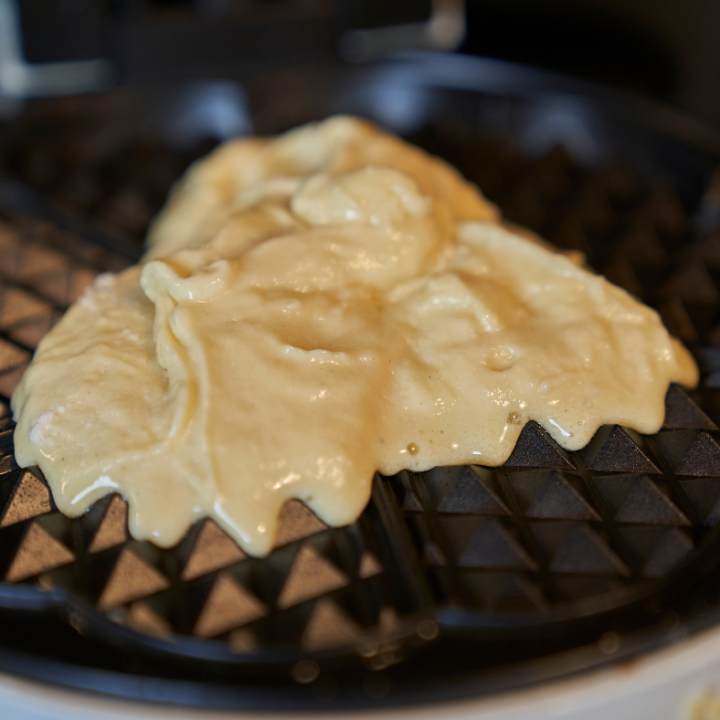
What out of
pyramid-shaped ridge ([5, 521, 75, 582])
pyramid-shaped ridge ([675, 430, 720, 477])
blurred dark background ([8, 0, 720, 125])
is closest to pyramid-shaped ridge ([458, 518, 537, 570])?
pyramid-shaped ridge ([675, 430, 720, 477])

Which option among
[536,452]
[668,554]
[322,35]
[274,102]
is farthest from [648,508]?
[322,35]

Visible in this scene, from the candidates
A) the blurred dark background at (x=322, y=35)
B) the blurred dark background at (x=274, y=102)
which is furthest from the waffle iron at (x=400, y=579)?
the blurred dark background at (x=322, y=35)

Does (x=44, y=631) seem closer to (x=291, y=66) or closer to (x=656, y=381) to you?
(x=656, y=381)

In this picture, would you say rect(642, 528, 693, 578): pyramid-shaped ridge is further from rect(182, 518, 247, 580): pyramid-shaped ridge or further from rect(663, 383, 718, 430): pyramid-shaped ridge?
rect(182, 518, 247, 580): pyramid-shaped ridge

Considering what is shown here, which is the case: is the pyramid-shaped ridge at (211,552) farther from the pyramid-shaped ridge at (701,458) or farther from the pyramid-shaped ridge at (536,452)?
the pyramid-shaped ridge at (701,458)

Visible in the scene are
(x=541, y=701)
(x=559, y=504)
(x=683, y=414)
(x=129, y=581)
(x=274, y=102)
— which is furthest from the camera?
(x=274, y=102)

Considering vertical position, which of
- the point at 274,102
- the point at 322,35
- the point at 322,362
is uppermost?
the point at 322,35

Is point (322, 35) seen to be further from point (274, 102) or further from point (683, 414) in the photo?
point (683, 414)
